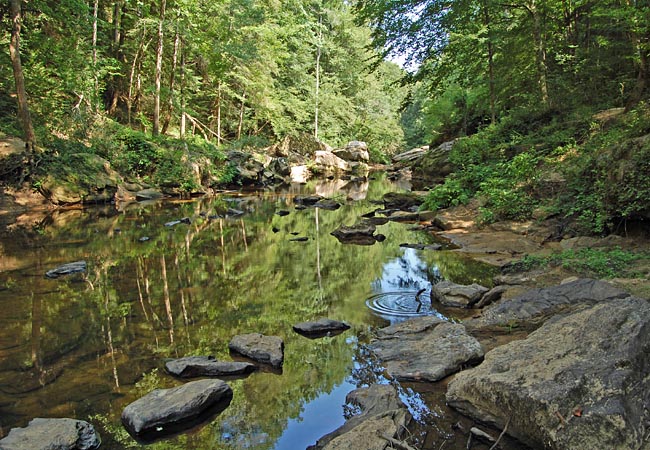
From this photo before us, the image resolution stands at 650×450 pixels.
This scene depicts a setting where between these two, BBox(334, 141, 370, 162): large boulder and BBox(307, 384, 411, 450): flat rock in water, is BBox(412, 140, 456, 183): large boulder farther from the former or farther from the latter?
BBox(307, 384, 411, 450): flat rock in water

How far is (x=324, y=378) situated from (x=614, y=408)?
7.98 feet

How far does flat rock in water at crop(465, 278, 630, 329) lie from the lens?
4840 millimetres

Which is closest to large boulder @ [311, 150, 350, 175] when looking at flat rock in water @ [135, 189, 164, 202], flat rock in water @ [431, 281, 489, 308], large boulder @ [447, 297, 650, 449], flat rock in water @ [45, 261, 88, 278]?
flat rock in water @ [135, 189, 164, 202]

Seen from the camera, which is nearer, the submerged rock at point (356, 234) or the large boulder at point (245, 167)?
the submerged rock at point (356, 234)

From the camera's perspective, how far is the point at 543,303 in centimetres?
509

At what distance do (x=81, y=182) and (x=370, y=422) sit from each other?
669 inches

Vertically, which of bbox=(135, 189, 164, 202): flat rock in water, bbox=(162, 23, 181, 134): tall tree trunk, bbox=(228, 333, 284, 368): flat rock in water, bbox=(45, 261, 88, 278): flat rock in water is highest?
bbox=(162, 23, 181, 134): tall tree trunk

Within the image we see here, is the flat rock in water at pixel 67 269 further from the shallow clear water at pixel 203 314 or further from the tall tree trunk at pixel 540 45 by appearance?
the tall tree trunk at pixel 540 45

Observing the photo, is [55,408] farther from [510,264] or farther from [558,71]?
[558,71]

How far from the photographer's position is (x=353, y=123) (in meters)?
47.3

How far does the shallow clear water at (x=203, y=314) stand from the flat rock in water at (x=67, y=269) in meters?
0.19

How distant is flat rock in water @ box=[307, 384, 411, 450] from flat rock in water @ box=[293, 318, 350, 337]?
1.47m

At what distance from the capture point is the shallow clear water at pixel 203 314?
368 cm

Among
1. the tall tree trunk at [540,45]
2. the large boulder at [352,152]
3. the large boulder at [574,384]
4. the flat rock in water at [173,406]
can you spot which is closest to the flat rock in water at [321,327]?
the flat rock in water at [173,406]
